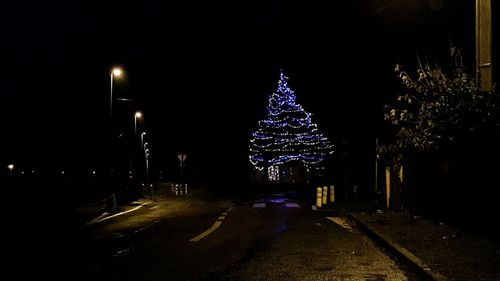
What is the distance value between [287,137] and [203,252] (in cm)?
4987

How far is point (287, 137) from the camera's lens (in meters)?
62.6

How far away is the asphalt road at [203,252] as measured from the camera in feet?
34.4

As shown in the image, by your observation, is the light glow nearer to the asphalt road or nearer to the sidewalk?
the asphalt road

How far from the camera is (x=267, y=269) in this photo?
1080 centimetres

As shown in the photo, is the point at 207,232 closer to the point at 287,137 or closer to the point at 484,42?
the point at 484,42

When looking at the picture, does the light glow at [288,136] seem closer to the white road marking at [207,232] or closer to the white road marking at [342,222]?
the white road marking at [342,222]

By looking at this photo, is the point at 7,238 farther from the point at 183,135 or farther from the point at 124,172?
the point at 183,135

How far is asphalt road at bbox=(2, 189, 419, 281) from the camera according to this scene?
1048 centimetres

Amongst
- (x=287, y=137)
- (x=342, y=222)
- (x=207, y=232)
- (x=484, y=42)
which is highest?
(x=287, y=137)

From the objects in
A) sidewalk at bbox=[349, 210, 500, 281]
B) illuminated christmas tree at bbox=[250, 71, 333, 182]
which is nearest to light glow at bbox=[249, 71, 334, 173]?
illuminated christmas tree at bbox=[250, 71, 333, 182]

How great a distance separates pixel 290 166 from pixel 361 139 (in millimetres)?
25548

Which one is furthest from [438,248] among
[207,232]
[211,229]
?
[211,229]

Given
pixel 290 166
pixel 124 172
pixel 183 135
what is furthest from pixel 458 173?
pixel 183 135

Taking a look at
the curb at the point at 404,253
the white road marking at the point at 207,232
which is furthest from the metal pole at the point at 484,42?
the white road marking at the point at 207,232
